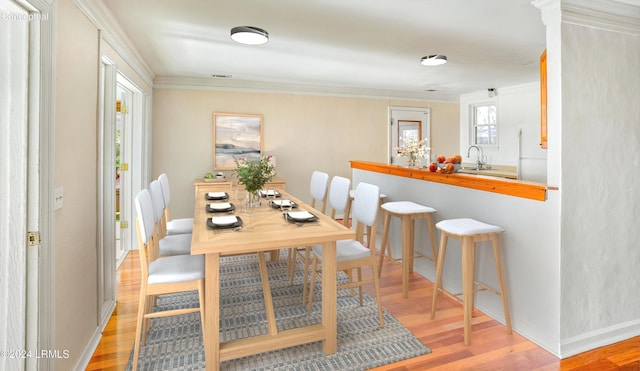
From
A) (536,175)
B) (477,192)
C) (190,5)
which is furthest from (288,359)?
(536,175)

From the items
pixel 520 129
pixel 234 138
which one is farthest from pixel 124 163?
pixel 520 129

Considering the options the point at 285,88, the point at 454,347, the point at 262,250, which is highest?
the point at 285,88

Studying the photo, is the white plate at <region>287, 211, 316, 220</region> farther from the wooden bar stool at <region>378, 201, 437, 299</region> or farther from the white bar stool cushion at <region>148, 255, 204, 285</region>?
the wooden bar stool at <region>378, 201, 437, 299</region>

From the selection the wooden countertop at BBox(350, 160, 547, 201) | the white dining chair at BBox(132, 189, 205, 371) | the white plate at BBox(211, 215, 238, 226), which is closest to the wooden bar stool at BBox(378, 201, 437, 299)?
the wooden countertop at BBox(350, 160, 547, 201)

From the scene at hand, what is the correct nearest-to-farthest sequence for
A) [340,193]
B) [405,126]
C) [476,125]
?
[340,193] → [405,126] → [476,125]

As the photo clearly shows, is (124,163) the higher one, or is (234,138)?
(234,138)

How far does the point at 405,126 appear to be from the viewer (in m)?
6.39

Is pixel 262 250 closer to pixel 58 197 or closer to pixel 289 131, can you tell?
pixel 58 197

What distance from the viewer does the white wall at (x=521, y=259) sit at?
2219 millimetres

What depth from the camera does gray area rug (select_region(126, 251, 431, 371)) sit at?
2107mm

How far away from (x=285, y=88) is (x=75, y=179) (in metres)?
3.89

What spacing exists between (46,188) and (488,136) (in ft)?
21.5

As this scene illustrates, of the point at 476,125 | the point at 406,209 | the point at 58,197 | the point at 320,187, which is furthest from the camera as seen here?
the point at 476,125

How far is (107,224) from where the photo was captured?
271 cm
